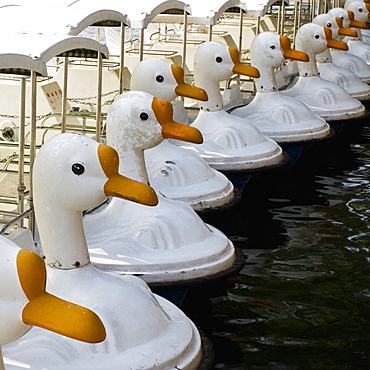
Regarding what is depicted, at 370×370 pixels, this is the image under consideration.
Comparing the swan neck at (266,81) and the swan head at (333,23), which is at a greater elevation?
the swan head at (333,23)

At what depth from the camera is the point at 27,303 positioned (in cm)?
279

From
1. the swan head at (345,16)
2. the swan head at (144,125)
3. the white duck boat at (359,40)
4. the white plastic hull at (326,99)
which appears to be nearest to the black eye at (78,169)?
the swan head at (144,125)

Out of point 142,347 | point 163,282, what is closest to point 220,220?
point 163,282

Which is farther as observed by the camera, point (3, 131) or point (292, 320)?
point (3, 131)

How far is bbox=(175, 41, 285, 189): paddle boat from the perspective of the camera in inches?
302

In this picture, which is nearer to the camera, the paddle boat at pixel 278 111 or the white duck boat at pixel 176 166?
the white duck boat at pixel 176 166

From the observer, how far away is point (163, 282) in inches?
199

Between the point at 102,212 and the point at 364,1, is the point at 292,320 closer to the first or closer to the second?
the point at 102,212

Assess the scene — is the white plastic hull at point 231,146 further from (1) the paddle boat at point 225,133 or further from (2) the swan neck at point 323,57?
(2) the swan neck at point 323,57

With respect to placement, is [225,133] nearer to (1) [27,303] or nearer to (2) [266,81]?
(2) [266,81]

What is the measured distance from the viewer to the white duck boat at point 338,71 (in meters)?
11.4

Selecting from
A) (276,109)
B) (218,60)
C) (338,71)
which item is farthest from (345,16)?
(218,60)

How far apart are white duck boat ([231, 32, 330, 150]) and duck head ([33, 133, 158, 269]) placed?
4.80 m

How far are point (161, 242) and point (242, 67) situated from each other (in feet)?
9.68
